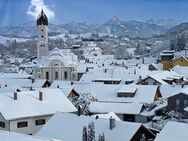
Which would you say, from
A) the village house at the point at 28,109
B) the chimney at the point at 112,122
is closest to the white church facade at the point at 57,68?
the village house at the point at 28,109

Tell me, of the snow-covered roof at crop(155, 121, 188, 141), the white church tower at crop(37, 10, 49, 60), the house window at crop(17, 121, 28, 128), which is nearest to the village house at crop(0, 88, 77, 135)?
the house window at crop(17, 121, 28, 128)

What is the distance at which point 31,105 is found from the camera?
18188 mm

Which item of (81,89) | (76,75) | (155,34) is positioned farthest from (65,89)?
(155,34)

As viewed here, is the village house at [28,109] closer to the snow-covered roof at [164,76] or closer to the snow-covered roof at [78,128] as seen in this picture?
the snow-covered roof at [78,128]

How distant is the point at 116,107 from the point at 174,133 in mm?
9116

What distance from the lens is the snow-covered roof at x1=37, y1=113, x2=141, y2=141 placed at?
42.7 feet

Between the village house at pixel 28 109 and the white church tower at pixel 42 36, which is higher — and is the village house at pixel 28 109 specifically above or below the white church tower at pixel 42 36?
below

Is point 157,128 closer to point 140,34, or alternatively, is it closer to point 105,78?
point 105,78

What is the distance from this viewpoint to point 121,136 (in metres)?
12.9

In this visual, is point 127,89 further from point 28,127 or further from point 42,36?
point 42,36

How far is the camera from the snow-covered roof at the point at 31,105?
17500mm

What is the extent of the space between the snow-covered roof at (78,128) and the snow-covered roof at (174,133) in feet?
3.61

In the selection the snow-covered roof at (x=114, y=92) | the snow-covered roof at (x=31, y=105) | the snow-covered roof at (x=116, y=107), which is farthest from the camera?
the snow-covered roof at (x=114, y=92)

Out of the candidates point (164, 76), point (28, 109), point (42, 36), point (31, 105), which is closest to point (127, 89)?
point (31, 105)
